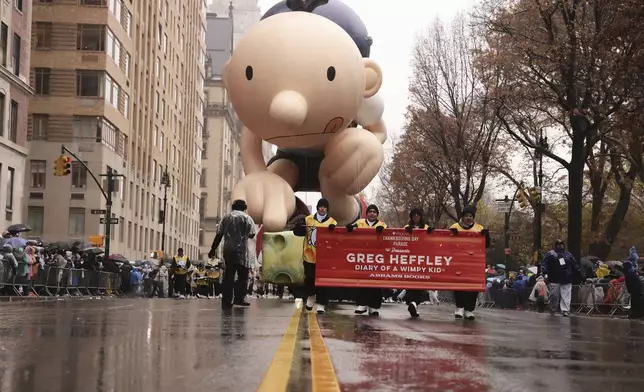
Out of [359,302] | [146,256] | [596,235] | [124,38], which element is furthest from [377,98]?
[146,256]

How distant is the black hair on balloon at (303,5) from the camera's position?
655 inches

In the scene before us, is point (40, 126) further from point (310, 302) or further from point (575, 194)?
point (310, 302)

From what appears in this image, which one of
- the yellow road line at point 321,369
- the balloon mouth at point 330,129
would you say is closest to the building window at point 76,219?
the balloon mouth at point 330,129

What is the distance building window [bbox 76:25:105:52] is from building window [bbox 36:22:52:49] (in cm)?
167

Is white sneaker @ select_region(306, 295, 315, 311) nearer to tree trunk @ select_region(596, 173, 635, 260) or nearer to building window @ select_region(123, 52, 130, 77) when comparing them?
tree trunk @ select_region(596, 173, 635, 260)

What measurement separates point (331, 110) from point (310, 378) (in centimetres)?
1072

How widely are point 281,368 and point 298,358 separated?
0.70 meters

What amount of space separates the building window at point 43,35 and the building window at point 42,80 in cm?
135

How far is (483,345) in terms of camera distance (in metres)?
8.17

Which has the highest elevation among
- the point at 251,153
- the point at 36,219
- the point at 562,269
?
the point at 251,153

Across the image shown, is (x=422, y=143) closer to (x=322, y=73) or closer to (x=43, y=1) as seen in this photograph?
(x=43, y=1)

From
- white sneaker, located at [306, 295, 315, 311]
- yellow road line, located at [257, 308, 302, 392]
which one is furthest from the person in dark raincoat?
yellow road line, located at [257, 308, 302, 392]

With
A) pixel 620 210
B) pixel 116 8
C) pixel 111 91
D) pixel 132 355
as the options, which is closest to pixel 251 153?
pixel 132 355

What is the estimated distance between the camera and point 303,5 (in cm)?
1669
